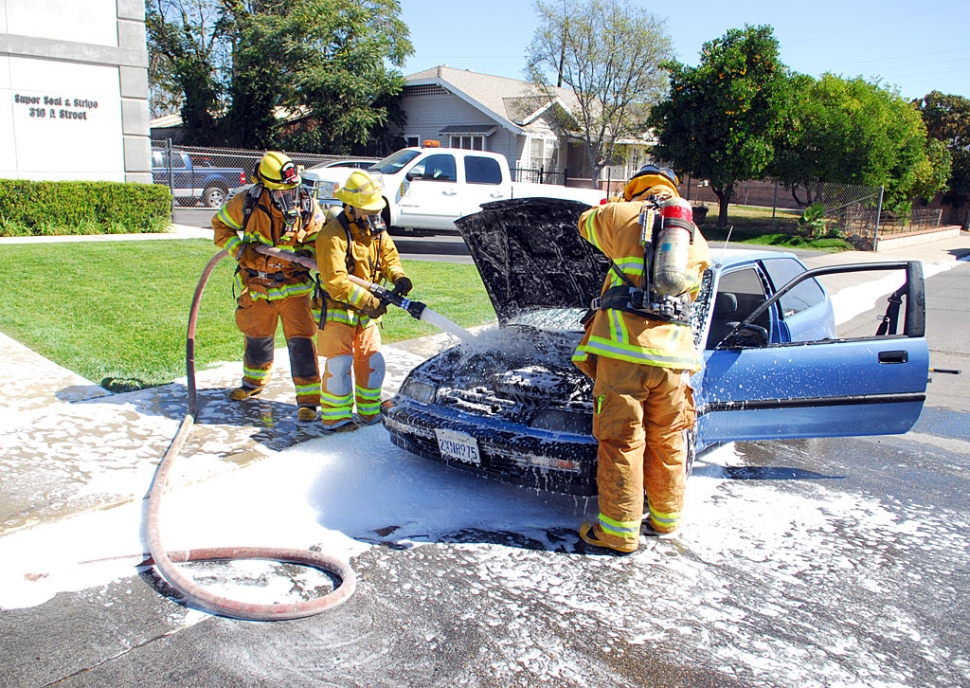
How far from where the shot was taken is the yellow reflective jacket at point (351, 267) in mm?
4793

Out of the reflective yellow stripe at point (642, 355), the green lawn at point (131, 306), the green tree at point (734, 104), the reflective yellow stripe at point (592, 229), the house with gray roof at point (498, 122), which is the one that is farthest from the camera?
the house with gray roof at point (498, 122)

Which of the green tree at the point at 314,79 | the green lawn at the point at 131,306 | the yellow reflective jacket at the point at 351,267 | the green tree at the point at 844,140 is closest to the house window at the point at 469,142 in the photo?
the green tree at the point at 314,79

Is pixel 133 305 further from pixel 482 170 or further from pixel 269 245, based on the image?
pixel 482 170

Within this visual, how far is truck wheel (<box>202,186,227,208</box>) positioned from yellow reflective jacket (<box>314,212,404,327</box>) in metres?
19.2

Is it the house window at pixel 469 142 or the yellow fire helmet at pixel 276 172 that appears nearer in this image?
the yellow fire helmet at pixel 276 172

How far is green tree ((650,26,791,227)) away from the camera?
2144 centimetres

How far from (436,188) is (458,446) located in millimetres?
11431

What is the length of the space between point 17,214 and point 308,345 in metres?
10.7

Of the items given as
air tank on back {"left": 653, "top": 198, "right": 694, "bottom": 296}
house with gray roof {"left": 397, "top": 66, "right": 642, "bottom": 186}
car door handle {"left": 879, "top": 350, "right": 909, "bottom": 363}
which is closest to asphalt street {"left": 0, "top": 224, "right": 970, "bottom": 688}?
car door handle {"left": 879, "top": 350, "right": 909, "bottom": 363}

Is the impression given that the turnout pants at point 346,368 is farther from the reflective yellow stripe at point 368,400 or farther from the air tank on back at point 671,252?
the air tank on back at point 671,252

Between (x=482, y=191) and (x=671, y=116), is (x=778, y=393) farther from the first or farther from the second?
(x=671, y=116)

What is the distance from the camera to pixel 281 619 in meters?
3.06

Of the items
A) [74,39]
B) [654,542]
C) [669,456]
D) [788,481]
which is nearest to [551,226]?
[669,456]

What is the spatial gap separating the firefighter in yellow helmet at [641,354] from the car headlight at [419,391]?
1023mm
